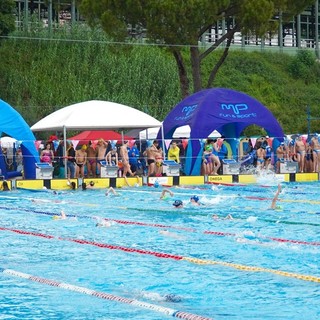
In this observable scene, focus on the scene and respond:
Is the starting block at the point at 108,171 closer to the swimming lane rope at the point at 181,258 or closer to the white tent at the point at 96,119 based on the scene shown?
the white tent at the point at 96,119

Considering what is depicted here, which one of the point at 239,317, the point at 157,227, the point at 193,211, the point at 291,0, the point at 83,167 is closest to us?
the point at 239,317

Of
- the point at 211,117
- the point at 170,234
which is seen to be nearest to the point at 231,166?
the point at 211,117

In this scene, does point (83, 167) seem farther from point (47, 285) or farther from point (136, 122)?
point (47, 285)

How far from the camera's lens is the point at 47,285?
10.6 metres

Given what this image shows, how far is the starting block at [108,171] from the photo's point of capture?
89.1 ft

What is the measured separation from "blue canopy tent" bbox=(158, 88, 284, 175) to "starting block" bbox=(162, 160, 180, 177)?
1586mm

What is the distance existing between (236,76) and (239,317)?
137ft

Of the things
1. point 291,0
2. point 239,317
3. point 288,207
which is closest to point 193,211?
point 288,207

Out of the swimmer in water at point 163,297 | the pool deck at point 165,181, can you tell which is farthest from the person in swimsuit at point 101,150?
the swimmer in water at point 163,297

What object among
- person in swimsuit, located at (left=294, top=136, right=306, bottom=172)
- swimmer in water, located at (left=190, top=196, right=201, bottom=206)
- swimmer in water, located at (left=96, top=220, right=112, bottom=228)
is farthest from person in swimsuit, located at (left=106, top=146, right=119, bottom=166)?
swimmer in water, located at (left=96, top=220, right=112, bottom=228)

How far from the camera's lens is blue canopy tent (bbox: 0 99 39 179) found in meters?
27.1

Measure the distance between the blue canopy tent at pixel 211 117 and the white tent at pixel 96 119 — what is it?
1.37m

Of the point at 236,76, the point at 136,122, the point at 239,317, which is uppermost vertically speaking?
the point at 236,76

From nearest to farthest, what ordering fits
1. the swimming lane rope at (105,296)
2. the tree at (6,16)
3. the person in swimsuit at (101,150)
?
the swimming lane rope at (105,296) → the person in swimsuit at (101,150) → the tree at (6,16)
